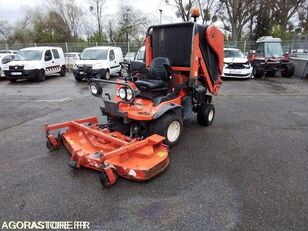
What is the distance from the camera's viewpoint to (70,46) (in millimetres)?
24859

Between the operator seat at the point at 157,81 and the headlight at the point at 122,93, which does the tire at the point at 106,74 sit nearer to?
the operator seat at the point at 157,81

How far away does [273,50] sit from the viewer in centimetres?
1606

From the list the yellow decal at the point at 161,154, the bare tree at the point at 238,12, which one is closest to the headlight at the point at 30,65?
the yellow decal at the point at 161,154

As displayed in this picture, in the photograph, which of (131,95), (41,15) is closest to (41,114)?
(131,95)

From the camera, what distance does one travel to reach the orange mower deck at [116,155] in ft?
11.2

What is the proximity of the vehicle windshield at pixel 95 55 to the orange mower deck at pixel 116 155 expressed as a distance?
11.1 meters

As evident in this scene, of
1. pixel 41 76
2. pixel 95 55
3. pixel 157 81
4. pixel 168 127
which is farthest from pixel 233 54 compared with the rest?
pixel 168 127

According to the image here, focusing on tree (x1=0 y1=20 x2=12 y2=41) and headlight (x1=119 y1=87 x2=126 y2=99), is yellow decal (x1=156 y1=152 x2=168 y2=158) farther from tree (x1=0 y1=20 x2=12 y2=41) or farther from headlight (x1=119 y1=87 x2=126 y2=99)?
tree (x1=0 y1=20 x2=12 y2=41)

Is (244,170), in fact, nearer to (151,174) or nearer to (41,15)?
(151,174)

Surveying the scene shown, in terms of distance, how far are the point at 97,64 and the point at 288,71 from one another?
1135 centimetres

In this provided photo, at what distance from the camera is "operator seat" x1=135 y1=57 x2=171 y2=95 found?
15.6 ft

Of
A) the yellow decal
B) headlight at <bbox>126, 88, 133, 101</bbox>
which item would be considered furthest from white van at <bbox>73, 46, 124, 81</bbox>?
the yellow decal

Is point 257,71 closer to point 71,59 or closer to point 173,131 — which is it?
point 173,131

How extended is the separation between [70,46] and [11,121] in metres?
19.8
